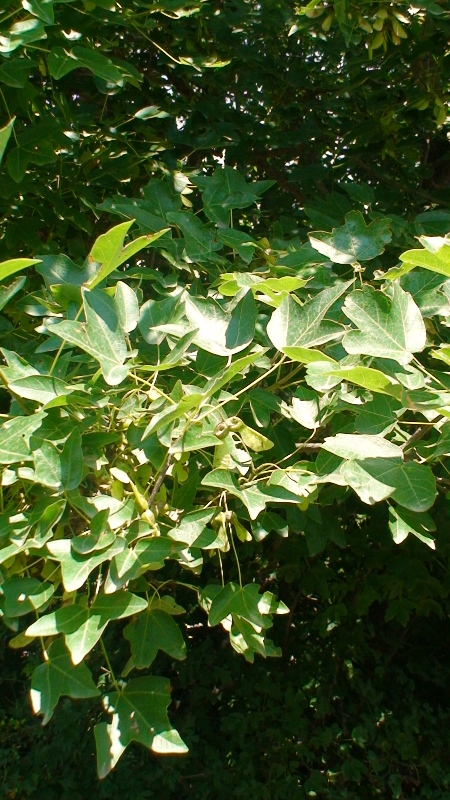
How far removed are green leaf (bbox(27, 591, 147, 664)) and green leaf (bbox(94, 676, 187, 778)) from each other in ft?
0.46

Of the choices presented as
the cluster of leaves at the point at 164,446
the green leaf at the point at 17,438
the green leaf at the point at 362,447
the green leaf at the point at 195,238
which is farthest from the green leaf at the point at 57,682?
the green leaf at the point at 195,238

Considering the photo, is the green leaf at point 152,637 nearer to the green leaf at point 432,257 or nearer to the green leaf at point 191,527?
the green leaf at point 191,527

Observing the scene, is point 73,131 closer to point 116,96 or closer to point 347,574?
point 116,96

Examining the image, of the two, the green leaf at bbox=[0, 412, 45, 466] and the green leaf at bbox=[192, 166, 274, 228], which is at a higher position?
the green leaf at bbox=[192, 166, 274, 228]

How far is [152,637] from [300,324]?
44 centimetres

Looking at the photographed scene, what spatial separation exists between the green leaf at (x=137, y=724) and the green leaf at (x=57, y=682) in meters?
0.07

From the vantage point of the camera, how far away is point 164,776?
2582mm

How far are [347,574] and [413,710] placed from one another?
21.4 inches

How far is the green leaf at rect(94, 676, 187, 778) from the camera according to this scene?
2.84 ft

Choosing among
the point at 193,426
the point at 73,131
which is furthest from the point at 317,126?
the point at 193,426

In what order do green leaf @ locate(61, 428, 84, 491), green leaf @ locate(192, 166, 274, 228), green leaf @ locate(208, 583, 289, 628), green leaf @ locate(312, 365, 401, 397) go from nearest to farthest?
1. green leaf @ locate(312, 365, 401, 397)
2. green leaf @ locate(61, 428, 84, 491)
3. green leaf @ locate(208, 583, 289, 628)
4. green leaf @ locate(192, 166, 274, 228)

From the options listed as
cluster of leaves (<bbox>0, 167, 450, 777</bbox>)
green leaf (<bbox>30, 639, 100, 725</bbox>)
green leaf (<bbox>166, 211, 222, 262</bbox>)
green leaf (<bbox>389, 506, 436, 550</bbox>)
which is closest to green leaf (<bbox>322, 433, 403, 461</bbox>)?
cluster of leaves (<bbox>0, 167, 450, 777</bbox>)

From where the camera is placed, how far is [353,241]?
1.23 m

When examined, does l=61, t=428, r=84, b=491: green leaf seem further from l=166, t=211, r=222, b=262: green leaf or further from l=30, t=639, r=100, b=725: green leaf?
l=166, t=211, r=222, b=262: green leaf
